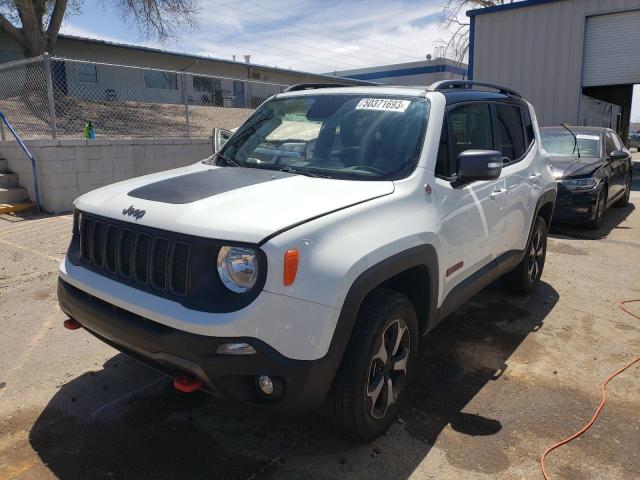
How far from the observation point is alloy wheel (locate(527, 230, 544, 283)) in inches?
203

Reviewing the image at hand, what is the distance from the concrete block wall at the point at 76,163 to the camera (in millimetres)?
8672

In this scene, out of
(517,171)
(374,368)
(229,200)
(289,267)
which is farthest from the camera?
(517,171)

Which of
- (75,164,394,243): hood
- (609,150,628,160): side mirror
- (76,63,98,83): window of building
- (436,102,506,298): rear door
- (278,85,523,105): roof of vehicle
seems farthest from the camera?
(76,63,98,83): window of building

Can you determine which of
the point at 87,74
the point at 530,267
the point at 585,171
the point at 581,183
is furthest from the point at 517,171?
the point at 87,74

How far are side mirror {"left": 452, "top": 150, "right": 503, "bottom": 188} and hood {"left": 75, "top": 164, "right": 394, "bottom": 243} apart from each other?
1.77ft

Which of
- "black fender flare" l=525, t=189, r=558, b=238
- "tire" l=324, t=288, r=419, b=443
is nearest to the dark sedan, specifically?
"black fender flare" l=525, t=189, r=558, b=238

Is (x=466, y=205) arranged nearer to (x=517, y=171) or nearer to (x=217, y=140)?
(x=517, y=171)

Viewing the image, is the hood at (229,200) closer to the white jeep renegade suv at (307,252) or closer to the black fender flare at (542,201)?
the white jeep renegade suv at (307,252)

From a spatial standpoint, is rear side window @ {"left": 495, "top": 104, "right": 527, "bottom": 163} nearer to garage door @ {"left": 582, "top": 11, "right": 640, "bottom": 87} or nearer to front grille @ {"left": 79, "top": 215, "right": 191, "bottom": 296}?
front grille @ {"left": 79, "top": 215, "right": 191, "bottom": 296}

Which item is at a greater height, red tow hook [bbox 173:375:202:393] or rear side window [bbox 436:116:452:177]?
rear side window [bbox 436:116:452:177]

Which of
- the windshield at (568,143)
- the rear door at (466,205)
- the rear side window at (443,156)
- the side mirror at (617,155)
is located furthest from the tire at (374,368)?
the side mirror at (617,155)

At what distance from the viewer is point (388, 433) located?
299cm

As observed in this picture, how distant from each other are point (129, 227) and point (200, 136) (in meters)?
9.90

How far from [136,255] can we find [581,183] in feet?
24.2
